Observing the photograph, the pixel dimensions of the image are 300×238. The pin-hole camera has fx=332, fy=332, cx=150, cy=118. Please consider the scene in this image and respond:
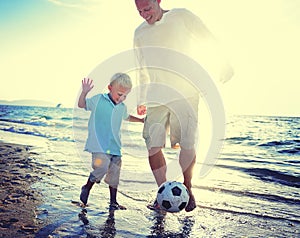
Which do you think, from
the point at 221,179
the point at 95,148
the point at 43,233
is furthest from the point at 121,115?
the point at 221,179

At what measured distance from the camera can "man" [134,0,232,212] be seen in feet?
12.5

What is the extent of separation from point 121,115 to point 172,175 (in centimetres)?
248

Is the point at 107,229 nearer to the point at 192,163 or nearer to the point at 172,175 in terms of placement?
the point at 192,163

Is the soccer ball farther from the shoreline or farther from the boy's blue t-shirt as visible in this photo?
the shoreline

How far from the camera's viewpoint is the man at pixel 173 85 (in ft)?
12.5

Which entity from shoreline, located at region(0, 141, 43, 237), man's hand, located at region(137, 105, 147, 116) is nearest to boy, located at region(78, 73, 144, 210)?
man's hand, located at region(137, 105, 147, 116)

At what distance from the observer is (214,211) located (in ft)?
12.6

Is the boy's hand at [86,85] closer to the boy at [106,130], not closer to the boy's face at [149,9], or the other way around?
the boy at [106,130]

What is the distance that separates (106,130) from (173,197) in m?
1.09

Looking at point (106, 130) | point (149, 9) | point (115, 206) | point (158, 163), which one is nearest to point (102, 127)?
point (106, 130)

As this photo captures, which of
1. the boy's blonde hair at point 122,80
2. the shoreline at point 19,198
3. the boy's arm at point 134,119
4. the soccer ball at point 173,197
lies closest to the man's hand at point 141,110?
the boy's arm at point 134,119

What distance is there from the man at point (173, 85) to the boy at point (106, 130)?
0.37 m

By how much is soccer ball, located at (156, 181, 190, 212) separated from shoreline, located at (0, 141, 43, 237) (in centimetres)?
124

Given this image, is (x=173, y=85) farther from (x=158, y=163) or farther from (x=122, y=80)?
(x=158, y=163)
